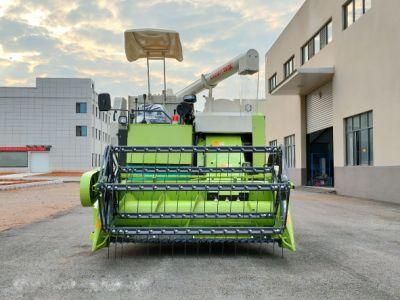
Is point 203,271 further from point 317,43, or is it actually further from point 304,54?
point 304,54

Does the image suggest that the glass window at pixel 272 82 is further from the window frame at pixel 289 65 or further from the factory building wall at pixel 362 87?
the factory building wall at pixel 362 87

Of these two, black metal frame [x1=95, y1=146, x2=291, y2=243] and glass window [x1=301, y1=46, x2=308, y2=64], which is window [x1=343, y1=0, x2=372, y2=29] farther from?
black metal frame [x1=95, y1=146, x2=291, y2=243]

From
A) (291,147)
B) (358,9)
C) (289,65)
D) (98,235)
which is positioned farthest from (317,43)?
(98,235)

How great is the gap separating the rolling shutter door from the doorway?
1.00 m

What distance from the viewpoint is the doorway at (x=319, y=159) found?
1196 inches

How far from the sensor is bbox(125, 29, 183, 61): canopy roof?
1071 cm

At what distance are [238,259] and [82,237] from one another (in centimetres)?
363

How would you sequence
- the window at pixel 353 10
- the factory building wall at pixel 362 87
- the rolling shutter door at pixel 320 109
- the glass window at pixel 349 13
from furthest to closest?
the rolling shutter door at pixel 320 109 → the glass window at pixel 349 13 → the window at pixel 353 10 → the factory building wall at pixel 362 87

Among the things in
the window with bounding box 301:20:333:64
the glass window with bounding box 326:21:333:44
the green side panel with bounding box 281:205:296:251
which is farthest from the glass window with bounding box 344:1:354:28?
the green side panel with bounding box 281:205:296:251

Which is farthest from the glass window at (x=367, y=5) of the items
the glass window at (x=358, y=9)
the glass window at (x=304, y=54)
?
the glass window at (x=304, y=54)

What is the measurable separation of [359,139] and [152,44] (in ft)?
43.8

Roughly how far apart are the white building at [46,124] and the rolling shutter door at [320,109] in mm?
35392

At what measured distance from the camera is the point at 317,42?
2786 cm

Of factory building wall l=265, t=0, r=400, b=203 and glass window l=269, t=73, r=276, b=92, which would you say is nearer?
factory building wall l=265, t=0, r=400, b=203
